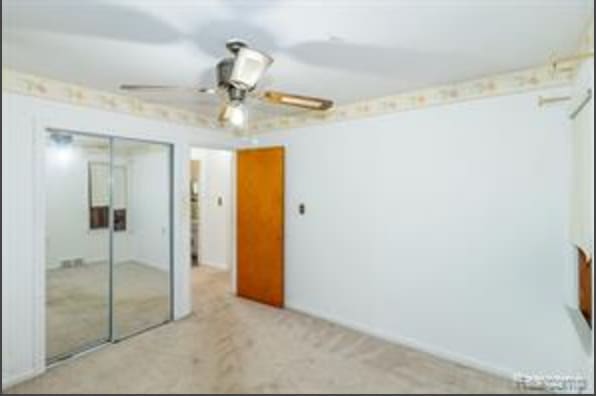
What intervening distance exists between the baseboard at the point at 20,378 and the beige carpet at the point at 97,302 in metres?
0.20

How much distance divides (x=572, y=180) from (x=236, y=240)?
3448 millimetres

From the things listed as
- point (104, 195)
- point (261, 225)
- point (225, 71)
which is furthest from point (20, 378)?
point (225, 71)

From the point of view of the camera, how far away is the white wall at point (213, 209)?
222 inches

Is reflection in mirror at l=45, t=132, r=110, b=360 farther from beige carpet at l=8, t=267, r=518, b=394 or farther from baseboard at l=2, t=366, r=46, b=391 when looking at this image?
beige carpet at l=8, t=267, r=518, b=394

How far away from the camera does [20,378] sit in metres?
2.45

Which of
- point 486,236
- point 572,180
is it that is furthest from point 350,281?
point 572,180

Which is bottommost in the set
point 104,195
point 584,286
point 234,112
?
point 584,286

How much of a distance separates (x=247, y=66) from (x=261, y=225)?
260 centimetres

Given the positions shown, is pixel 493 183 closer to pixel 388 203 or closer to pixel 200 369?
pixel 388 203

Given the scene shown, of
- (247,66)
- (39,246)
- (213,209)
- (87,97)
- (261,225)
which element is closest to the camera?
(247,66)

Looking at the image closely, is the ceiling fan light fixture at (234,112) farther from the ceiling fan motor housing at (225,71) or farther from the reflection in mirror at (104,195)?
the reflection in mirror at (104,195)

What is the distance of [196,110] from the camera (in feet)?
11.8

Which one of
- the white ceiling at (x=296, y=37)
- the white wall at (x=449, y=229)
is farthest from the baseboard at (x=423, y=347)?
the white ceiling at (x=296, y=37)

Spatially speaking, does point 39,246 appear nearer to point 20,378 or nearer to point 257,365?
point 20,378
